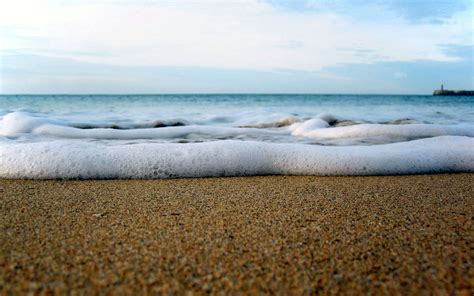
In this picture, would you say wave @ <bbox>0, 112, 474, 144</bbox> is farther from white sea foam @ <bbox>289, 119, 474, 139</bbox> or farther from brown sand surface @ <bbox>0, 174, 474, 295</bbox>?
brown sand surface @ <bbox>0, 174, 474, 295</bbox>

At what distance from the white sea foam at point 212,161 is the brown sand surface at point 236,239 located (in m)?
0.28

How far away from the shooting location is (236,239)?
3.96 feet

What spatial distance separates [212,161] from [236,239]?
123cm

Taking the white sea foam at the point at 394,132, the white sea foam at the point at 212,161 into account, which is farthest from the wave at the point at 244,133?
the white sea foam at the point at 212,161

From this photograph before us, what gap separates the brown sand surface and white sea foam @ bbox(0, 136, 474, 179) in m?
0.28

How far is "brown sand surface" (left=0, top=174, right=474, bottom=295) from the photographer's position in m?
0.92

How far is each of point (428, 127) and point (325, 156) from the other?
2.10m

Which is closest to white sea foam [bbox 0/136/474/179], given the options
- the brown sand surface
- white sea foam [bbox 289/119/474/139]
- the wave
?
the brown sand surface

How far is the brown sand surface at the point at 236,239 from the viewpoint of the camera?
36.1 inches

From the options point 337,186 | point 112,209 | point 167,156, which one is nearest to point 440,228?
point 337,186

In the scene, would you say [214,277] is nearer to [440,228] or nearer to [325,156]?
[440,228]

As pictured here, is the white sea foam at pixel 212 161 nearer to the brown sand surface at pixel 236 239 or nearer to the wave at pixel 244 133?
the brown sand surface at pixel 236 239

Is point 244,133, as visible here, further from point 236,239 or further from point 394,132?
point 236,239

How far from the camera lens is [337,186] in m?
2.06
